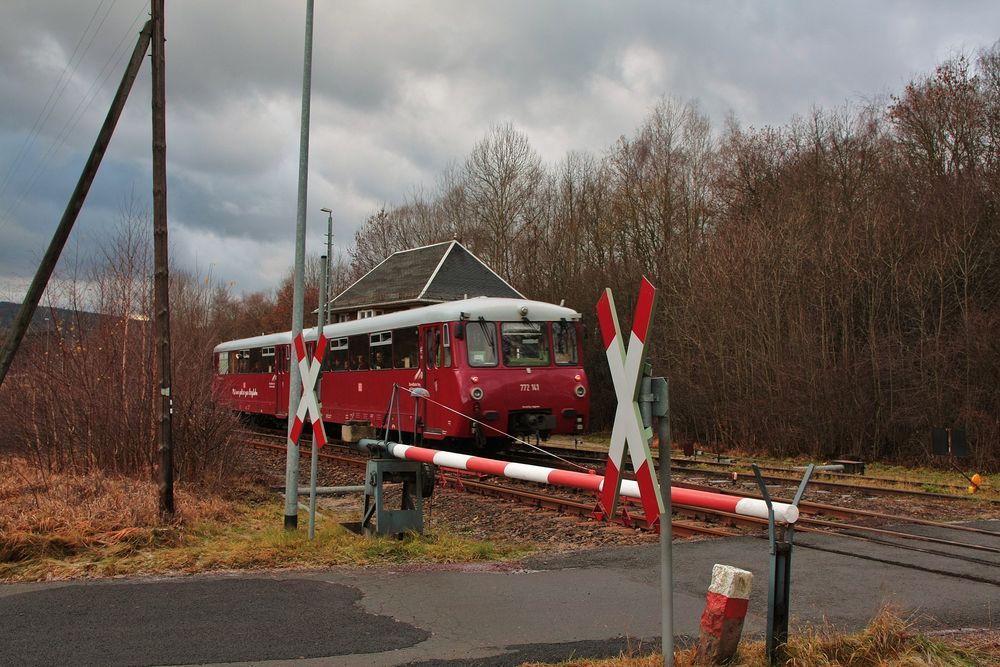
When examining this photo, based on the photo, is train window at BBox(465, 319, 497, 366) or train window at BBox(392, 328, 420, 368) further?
train window at BBox(392, 328, 420, 368)

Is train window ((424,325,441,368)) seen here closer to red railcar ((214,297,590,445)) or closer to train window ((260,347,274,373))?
red railcar ((214,297,590,445))

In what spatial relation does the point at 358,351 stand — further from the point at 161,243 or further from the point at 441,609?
the point at 441,609

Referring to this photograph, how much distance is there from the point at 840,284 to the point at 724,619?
19989 mm

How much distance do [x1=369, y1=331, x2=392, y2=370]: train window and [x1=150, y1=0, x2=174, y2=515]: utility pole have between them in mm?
8123

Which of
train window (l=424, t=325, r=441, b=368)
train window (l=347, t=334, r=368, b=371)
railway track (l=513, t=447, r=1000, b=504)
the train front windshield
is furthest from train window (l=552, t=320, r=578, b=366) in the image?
train window (l=347, t=334, r=368, b=371)

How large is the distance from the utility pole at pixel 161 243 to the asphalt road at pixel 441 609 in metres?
3.01

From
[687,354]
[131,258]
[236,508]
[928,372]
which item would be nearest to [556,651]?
[236,508]

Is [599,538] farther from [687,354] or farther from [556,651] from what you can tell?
[687,354]

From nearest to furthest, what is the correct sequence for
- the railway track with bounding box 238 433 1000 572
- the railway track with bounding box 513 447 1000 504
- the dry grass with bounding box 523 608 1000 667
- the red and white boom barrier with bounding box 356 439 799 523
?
1. the dry grass with bounding box 523 608 1000 667
2. the red and white boom barrier with bounding box 356 439 799 523
3. the railway track with bounding box 238 433 1000 572
4. the railway track with bounding box 513 447 1000 504

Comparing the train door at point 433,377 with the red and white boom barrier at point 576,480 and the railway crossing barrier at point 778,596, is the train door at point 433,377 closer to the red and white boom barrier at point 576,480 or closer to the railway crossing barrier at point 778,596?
the red and white boom barrier at point 576,480

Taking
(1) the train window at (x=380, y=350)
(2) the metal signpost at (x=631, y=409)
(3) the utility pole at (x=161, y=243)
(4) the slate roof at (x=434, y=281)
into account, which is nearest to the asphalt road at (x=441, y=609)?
(2) the metal signpost at (x=631, y=409)

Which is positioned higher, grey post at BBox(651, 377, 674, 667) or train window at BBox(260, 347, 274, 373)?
train window at BBox(260, 347, 274, 373)

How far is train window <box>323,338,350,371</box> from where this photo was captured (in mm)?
20578

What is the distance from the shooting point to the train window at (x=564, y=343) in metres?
17.1
